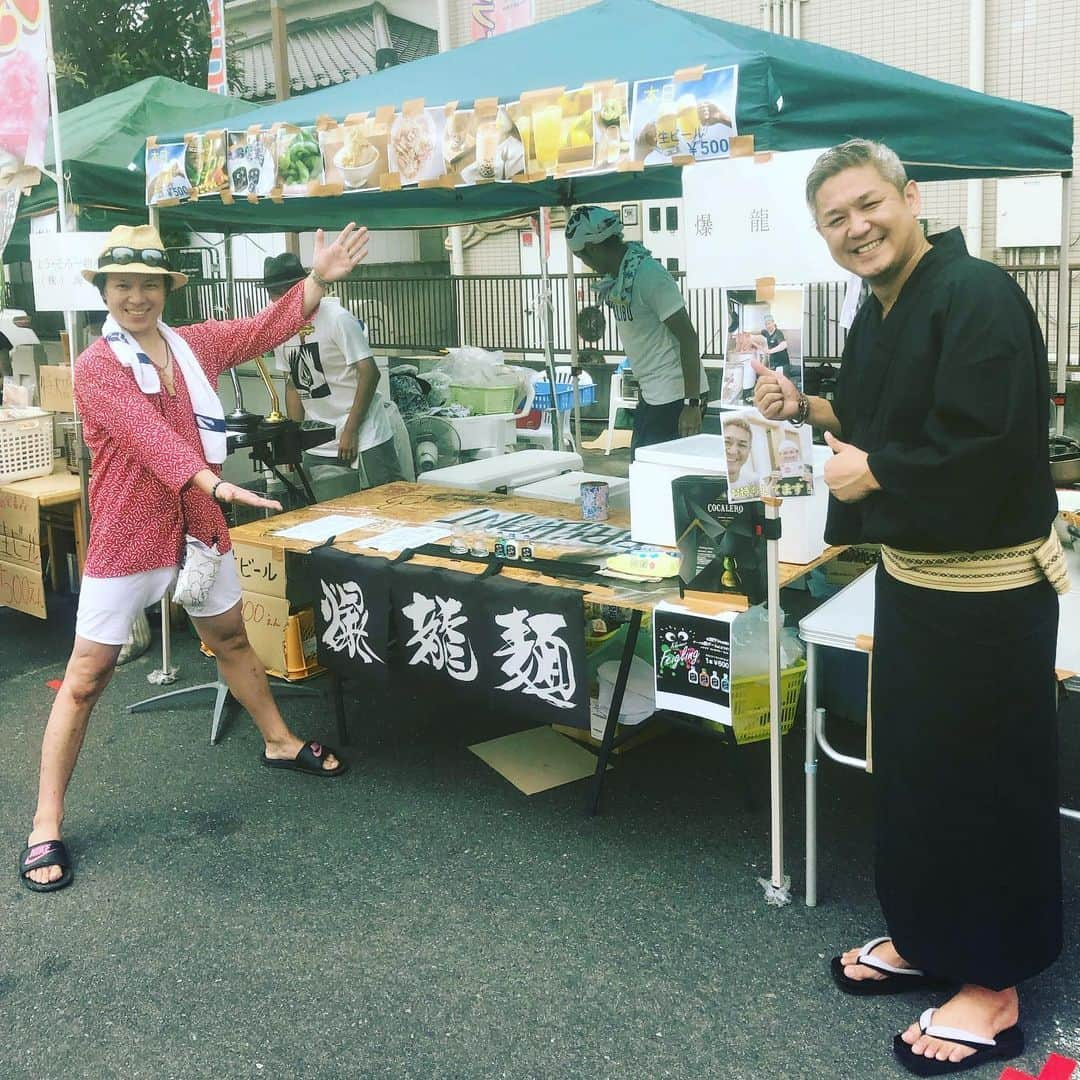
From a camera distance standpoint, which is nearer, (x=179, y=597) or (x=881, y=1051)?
(x=881, y=1051)

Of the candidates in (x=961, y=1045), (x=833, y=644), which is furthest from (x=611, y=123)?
(x=961, y=1045)

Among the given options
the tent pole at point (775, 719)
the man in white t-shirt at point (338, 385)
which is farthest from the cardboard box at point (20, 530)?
the tent pole at point (775, 719)

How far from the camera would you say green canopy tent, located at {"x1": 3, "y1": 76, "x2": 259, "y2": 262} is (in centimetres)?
595

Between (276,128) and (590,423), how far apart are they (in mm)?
8608

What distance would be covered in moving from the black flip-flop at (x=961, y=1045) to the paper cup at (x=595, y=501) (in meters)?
2.17

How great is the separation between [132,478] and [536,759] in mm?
1714

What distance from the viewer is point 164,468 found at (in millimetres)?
3291

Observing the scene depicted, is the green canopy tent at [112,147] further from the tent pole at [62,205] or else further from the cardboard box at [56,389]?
the cardboard box at [56,389]

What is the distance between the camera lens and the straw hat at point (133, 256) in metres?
3.41

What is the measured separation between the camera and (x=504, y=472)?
5.09 m

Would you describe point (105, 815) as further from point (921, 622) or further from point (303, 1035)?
point (921, 622)

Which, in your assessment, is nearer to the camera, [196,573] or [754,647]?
[754,647]

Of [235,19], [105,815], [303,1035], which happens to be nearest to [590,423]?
[105,815]

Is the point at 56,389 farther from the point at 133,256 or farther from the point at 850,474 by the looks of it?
the point at 850,474
